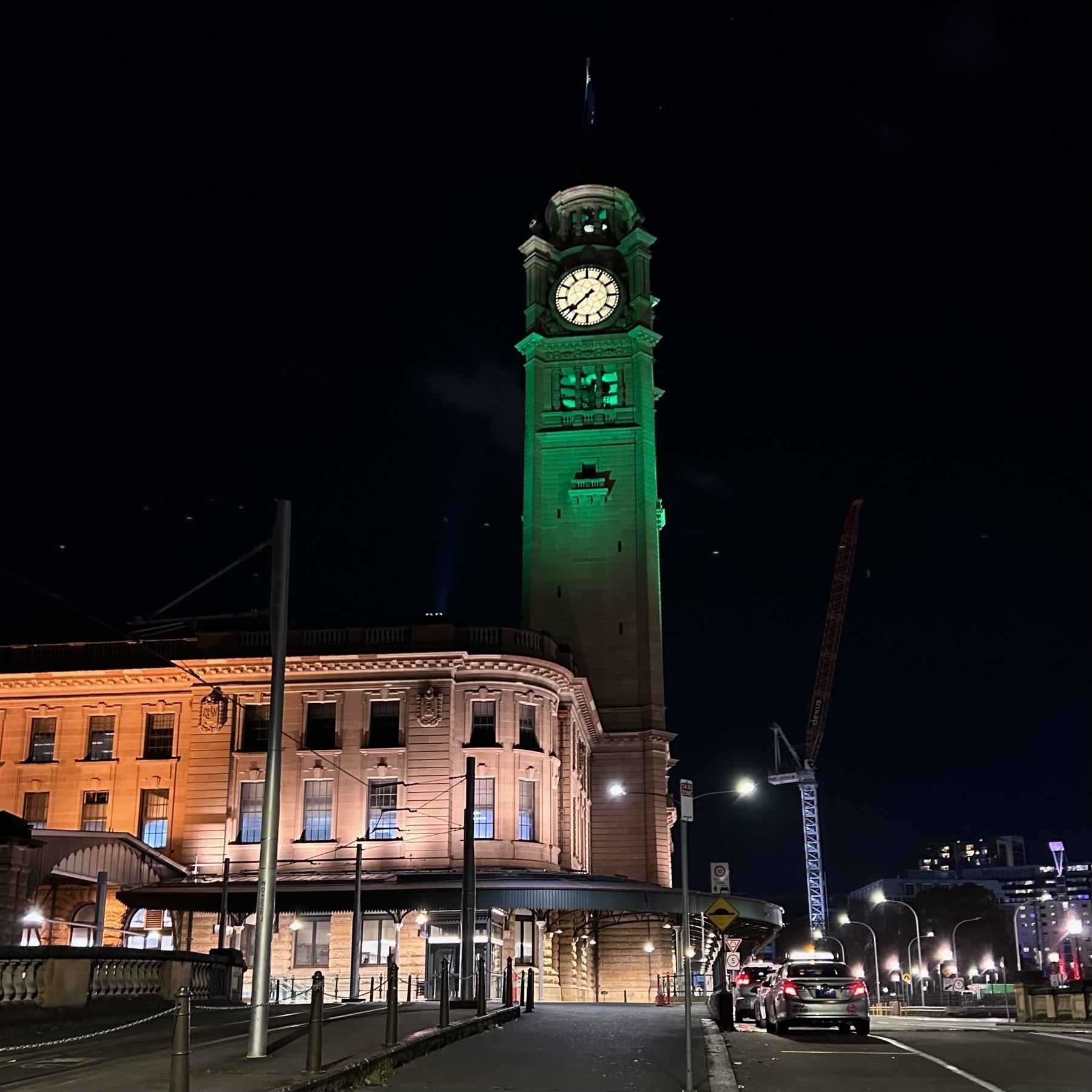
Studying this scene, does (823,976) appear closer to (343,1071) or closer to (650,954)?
(343,1071)

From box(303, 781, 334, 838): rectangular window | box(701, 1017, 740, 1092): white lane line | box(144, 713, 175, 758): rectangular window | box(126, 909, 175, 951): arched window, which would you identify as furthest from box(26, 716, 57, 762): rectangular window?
box(701, 1017, 740, 1092): white lane line

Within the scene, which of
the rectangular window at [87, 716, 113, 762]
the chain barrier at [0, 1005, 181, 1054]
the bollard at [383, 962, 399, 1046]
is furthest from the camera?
the rectangular window at [87, 716, 113, 762]

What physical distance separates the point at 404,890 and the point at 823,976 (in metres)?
27.5

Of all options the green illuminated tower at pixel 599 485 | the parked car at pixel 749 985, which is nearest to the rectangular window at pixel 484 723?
the green illuminated tower at pixel 599 485

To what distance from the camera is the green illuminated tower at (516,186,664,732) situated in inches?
Answer: 2972

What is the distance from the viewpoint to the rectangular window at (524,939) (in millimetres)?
57834

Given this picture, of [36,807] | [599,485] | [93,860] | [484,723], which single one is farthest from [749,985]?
[599,485]

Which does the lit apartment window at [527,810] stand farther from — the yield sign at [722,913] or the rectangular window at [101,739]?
the yield sign at [722,913]

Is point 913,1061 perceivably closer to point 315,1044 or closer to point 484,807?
point 315,1044

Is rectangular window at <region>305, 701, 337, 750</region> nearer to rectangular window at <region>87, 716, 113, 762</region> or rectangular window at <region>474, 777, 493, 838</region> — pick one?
rectangular window at <region>474, 777, 493, 838</region>

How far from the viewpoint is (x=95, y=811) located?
59.0 meters

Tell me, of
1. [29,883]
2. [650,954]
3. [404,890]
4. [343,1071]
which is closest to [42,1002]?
[343,1071]

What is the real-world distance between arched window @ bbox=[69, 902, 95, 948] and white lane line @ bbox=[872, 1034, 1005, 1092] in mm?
36268

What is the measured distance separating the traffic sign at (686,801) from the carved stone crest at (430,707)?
3713cm
